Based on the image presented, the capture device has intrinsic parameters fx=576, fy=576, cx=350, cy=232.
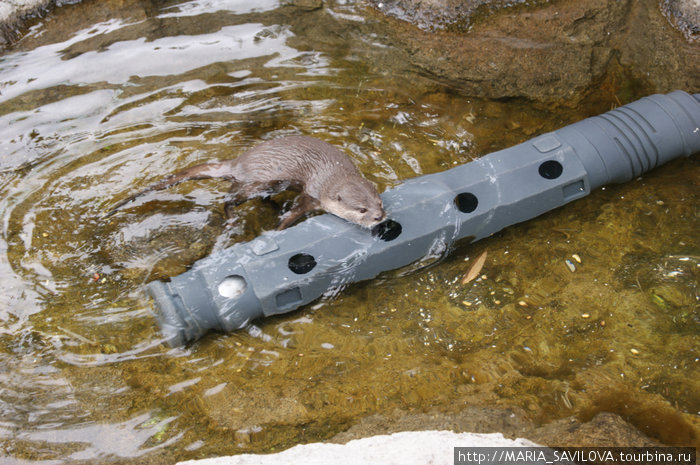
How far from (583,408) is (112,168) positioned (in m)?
2.53

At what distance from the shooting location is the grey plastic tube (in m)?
2.22

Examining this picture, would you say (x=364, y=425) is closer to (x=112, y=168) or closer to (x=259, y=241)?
(x=259, y=241)

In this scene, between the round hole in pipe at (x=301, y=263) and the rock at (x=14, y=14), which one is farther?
the rock at (x=14, y=14)

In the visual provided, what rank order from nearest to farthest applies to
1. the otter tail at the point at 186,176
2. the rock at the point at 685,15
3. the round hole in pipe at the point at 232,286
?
the round hole in pipe at the point at 232,286
the otter tail at the point at 186,176
the rock at the point at 685,15

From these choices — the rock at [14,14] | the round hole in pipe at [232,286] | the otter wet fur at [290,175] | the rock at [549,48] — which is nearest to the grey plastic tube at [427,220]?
the round hole in pipe at [232,286]

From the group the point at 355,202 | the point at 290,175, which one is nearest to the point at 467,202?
the point at 355,202

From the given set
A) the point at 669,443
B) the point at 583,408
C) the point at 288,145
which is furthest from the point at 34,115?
the point at 669,443

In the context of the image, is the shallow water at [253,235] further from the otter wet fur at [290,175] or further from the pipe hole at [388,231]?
the pipe hole at [388,231]

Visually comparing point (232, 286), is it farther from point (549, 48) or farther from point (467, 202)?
point (549, 48)

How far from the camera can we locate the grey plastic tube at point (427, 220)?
2217 mm

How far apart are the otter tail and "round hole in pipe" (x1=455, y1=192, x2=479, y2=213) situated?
1199 millimetres

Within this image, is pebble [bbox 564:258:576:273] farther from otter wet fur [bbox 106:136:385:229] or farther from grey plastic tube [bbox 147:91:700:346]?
otter wet fur [bbox 106:136:385:229]

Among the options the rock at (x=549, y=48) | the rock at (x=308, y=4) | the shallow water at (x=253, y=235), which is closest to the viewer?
the shallow water at (x=253, y=235)

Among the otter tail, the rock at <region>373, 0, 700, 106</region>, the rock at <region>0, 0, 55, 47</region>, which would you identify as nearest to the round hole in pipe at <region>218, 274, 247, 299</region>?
the otter tail
